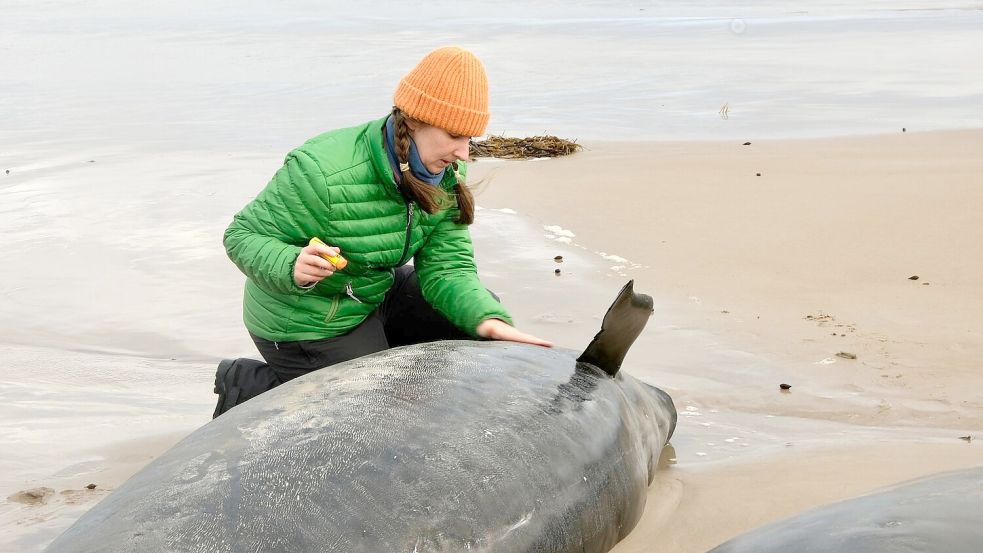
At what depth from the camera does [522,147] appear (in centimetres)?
1079

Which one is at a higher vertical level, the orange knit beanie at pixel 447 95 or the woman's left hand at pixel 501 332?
the orange knit beanie at pixel 447 95

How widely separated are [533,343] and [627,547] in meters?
0.87

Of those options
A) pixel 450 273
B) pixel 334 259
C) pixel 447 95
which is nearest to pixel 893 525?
pixel 334 259

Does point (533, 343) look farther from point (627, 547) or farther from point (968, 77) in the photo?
point (968, 77)

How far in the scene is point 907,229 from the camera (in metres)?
7.59

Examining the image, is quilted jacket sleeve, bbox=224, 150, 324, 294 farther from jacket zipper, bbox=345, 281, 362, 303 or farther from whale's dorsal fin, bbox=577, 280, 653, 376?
whale's dorsal fin, bbox=577, 280, 653, 376

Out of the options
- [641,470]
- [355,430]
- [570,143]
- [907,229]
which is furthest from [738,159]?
[355,430]

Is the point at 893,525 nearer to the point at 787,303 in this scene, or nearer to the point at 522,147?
the point at 787,303

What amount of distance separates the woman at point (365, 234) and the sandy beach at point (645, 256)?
0.68 metres

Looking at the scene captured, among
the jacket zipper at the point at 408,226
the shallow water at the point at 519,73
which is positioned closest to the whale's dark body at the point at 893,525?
the jacket zipper at the point at 408,226

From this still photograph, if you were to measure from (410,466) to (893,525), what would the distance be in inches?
43.4

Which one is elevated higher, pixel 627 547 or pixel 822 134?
pixel 627 547

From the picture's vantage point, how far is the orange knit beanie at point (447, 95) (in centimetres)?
420

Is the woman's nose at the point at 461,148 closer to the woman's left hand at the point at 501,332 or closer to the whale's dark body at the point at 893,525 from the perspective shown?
the woman's left hand at the point at 501,332
